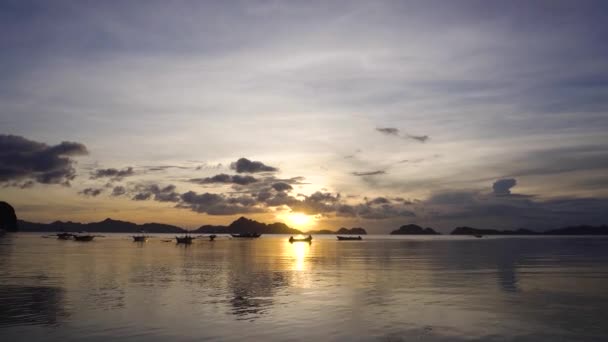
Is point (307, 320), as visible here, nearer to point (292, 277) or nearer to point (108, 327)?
point (108, 327)

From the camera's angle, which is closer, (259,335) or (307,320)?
(259,335)

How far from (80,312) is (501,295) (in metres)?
32.3

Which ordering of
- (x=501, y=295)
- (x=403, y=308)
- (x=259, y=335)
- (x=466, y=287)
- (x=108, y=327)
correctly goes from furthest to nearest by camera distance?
1. (x=466, y=287)
2. (x=501, y=295)
3. (x=403, y=308)
4. (x=108, y=327)
5. (x=259, y=335)

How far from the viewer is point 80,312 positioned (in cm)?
3072

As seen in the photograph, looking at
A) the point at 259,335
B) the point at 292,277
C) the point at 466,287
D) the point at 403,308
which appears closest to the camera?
the point at 259,335

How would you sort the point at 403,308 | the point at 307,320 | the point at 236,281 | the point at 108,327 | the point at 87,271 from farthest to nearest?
the point at 87,271 < the point at 236,281 < the point at 403,308 < the point at 307,320 < the point at 108,327

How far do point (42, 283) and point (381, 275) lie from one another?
117ft

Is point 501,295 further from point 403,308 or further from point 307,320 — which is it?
point 307,320

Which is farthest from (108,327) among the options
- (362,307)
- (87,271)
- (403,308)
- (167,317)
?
(87,271)

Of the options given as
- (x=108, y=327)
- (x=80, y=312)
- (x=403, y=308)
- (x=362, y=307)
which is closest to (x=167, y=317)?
(x=108, y=327)

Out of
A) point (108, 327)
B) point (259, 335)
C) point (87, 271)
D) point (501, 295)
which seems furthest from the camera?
point (87, 271)

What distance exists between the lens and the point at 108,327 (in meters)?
26.7

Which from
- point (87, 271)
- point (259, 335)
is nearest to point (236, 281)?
point (87, 271)

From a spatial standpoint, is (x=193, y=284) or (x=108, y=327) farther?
(x=193, y=284)
